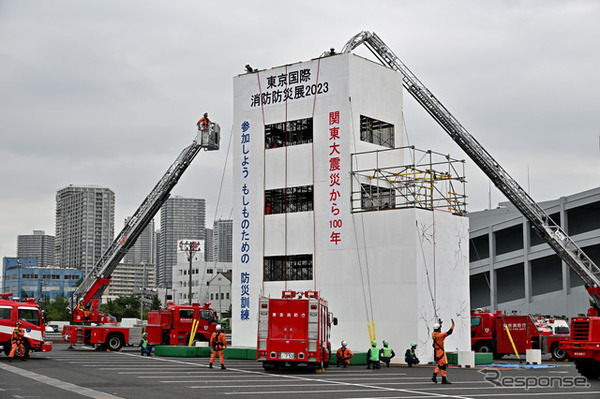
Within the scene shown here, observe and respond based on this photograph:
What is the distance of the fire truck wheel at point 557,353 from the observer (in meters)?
40.9

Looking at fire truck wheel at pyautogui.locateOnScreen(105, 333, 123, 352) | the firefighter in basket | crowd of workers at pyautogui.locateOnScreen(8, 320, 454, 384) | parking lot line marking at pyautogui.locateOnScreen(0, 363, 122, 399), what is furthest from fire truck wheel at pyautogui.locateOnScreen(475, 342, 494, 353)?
parking lot line marking at pyautogui.locateOnScreen(0, 363, 122, 399)

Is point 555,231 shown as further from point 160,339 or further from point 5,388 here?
point 5,388

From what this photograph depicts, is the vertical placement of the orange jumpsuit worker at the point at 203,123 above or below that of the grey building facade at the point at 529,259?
above

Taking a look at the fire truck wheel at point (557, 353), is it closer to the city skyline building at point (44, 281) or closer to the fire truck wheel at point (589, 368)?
the fire truck wheel at point (589, 368)

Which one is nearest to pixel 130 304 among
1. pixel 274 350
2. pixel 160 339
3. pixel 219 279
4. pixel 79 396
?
pixel 219 279

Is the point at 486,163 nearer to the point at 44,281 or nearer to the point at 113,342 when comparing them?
the point at 113,342

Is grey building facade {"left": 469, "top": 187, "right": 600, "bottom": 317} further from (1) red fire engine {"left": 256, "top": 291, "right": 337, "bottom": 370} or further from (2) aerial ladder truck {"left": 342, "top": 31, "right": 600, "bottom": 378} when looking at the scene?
(1) red fire engine {"left": 256, "top": 291, "right": 337, "bottom": 370}

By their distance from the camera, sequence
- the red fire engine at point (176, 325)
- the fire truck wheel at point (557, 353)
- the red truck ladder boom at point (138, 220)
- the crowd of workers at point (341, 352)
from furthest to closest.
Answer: the red truck ladder boom at point (138, 220) → the red fire engine at point (176, 325) → the fire truck wheel at point (557, 353) → the crowd of workers at point (341, 352)

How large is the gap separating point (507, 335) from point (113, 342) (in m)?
22.6

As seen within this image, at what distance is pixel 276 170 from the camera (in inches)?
1603

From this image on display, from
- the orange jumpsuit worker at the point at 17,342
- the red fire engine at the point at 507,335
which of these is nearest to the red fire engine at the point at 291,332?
the orange jumpsuit worker at the point at 17,342

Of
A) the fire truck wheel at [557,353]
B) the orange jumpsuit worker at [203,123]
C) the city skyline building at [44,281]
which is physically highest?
the orange jumpsuit worker at [203,123]

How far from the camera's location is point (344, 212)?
125 feet

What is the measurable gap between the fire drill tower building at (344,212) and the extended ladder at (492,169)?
921cm
